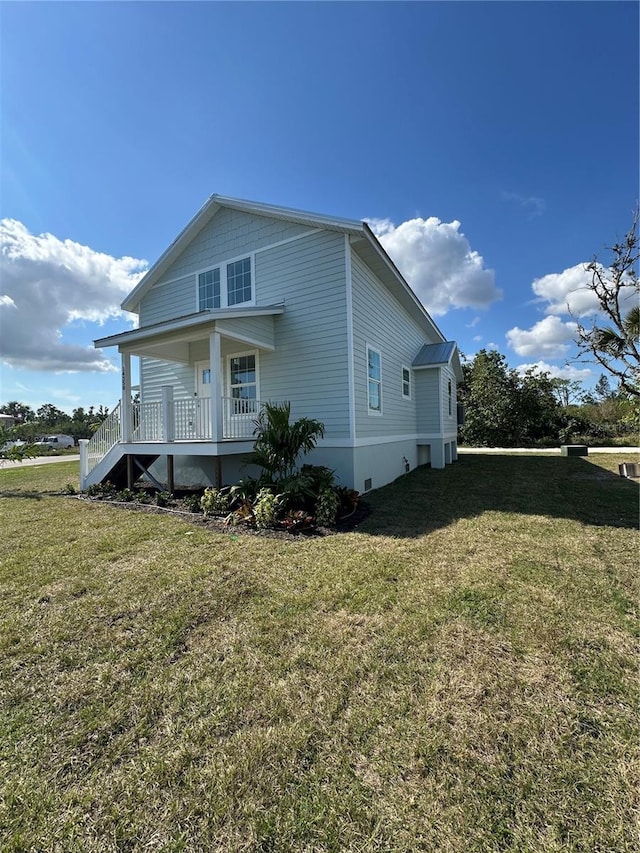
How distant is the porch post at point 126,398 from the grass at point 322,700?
457cm

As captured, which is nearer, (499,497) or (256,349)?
(499,497)

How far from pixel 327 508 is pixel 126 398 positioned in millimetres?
6016

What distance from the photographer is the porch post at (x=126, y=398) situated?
352 inches

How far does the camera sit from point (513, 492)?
27.5 feet

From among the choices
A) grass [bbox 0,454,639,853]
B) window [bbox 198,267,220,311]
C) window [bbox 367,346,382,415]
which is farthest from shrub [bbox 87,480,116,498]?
window [bbox 367,346,382,415]

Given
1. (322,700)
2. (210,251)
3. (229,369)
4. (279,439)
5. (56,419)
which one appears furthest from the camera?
(56,419)

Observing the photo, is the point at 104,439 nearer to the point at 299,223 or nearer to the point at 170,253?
the point at 170,253

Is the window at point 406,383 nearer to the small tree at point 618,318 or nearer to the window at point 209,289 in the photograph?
the small tree at point 618,318

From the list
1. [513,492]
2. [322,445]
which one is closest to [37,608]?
[322,445]

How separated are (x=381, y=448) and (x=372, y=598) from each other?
6.17 metres

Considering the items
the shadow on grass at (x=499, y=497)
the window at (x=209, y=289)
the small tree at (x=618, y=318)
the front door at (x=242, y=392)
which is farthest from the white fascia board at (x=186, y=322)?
the small tree at (x=618, y=318)

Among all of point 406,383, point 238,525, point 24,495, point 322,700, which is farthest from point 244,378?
point 322,700

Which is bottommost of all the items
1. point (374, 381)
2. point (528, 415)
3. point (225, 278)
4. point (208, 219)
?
point (528, 415)

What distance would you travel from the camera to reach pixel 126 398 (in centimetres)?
905
